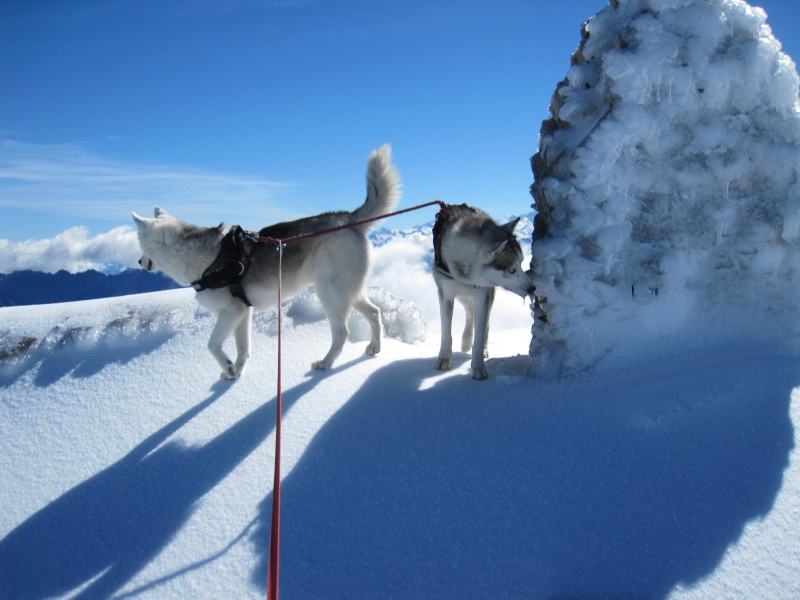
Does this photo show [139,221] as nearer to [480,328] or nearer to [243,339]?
[243,339]

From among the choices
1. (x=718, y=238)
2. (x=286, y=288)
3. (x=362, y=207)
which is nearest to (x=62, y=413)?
(x=286, y=288)

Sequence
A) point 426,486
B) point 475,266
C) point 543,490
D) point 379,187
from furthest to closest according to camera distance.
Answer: point 379,187
point 475,266
point 426,486
point 543,490

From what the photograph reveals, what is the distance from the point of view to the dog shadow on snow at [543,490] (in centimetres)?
214

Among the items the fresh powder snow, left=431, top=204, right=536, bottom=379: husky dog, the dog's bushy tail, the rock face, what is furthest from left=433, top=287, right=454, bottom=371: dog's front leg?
the dog's bushy tail

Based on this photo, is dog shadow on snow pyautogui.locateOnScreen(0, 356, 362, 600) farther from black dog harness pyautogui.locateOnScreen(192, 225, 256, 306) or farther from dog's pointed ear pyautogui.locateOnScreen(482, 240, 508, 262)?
dog's pointed ear pyautogui.locateOnScreen(482, 240, 508, 262)

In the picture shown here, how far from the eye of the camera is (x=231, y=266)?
4.71m

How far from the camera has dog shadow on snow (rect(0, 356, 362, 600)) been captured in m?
2.49

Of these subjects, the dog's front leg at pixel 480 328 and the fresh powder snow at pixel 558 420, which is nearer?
the fresh powder snow at pixel 558 420

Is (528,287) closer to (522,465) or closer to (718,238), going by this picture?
(718,238)

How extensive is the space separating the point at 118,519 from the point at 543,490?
243 cm

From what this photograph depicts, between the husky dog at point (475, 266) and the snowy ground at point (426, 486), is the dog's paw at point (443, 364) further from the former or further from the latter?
the snowy ground at point (426, 486)

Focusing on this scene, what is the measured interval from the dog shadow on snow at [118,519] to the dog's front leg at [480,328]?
174 cm

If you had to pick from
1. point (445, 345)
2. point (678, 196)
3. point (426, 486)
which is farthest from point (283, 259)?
point (678, 196)

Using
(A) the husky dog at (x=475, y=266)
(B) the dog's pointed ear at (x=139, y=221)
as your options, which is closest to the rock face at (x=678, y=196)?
(A) the husky dog at (x=475, y=266)
